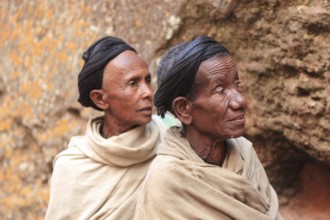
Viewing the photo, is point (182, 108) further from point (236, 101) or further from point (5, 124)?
point (5, 124)

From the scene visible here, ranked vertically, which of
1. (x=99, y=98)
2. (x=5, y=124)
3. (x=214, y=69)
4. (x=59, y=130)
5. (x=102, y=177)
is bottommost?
(x=5, y=124)

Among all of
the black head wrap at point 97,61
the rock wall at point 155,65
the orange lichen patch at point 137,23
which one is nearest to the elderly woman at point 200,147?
the black head wrap at point 97,61

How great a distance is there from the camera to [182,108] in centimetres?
286

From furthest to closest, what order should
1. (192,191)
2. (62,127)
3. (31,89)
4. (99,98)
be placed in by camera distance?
(31,89), (62,127), (99,98), (192,191)

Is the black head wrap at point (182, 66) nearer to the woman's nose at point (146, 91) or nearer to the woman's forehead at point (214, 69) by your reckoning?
the woman's forehead at point (214, 69)

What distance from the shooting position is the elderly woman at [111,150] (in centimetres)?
364

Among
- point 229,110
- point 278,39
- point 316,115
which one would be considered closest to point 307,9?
point 278,39

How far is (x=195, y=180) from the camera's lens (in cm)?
273

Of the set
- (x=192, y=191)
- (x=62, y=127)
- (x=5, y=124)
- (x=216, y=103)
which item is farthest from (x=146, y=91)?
(x=5, y=124)

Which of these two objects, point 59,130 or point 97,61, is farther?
point 59,130

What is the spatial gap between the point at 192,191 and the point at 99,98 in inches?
47.4

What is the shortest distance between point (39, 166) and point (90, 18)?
1.33m

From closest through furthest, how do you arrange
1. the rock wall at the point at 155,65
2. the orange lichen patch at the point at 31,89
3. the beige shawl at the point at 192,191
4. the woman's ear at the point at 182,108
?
the beige shawl at the point at 192,191 < the woman's ear at the point at 182,108 < the rock wall at the point at 155,65 < the orange lichen patch at the point at 31,89

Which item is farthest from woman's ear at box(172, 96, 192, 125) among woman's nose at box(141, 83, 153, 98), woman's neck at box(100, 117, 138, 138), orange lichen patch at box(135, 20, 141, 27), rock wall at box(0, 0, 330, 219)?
orange lichen patch at box(135, 20, 141, 27)
